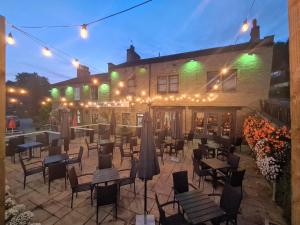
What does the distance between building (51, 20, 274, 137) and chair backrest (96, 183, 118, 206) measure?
6.63m

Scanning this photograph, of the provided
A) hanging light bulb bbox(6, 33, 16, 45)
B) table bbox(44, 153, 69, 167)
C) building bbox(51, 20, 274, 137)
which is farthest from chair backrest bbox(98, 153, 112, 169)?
building bbox(51, 20, 274, 137)

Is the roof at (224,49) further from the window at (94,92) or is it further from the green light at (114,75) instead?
the window at (94,92)

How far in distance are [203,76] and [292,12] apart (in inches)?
504

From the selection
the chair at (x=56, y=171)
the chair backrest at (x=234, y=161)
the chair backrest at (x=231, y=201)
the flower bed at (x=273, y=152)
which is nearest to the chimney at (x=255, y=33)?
the flower bed at (x=273, y=152)

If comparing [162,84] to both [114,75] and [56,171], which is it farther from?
[56,171]

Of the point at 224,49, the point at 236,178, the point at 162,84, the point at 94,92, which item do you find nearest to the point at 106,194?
the point at 236,178

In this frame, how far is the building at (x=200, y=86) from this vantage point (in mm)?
11703

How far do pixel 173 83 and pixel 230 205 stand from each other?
11.8 m

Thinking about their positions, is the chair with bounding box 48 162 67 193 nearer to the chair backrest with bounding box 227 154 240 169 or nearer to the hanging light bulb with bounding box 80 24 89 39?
the hanging light bulb with bounding box 80 24 89 39

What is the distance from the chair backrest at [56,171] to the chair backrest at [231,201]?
15.8 feet

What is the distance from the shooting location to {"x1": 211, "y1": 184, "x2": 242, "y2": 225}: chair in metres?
3.44

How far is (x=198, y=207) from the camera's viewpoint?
357cm

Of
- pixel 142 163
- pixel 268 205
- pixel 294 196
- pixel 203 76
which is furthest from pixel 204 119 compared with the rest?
pixel 294 196

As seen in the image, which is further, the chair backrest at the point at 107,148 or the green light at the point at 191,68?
the green light at the point at 191,68
